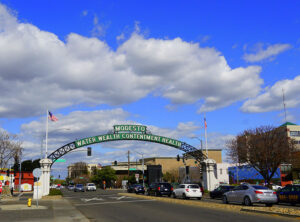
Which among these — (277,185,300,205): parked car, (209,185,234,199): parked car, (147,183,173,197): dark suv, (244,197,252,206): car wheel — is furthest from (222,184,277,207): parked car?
(147,183,173,197): dark suv

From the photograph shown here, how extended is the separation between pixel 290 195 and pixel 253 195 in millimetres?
4678

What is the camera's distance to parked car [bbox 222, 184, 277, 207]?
69.2 feet

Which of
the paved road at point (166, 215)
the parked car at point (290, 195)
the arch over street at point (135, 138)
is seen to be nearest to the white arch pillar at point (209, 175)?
the arch over street at point (135, 138)

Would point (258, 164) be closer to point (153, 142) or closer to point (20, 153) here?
point (153, 142)

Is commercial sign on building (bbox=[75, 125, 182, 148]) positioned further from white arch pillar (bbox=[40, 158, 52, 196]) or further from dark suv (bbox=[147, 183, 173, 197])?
dark suv (bbox=[147, 183, 173, 197])

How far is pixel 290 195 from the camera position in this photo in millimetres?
24312

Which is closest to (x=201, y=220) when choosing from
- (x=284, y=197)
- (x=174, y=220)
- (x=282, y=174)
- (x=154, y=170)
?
(x=174, y=220)

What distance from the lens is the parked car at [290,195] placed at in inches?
934

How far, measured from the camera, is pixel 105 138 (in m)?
42.8

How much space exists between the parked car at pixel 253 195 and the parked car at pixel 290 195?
2054mm

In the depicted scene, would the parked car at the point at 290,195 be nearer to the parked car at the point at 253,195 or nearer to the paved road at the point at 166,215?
the parked car at the point at 253,195

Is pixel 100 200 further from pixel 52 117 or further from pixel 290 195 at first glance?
pixel 290 195

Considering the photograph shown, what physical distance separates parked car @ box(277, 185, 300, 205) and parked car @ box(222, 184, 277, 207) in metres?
2.05

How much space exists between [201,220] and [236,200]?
9552 mm
